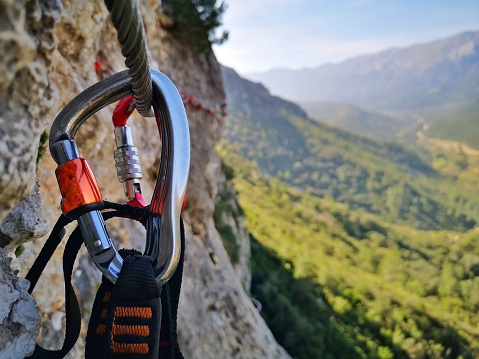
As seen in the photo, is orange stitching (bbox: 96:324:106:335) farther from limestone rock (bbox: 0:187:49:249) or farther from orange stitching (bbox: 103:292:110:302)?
limestone rock (bbox: 0:187:49:249)

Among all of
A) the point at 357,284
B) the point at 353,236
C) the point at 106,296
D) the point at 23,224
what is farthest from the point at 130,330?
the point at 353,236

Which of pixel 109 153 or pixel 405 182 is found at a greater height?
pixel 109 153

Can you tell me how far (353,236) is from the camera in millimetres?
80938

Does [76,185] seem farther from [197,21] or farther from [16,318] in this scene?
[197,21]

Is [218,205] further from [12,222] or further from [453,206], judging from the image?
[453,206]

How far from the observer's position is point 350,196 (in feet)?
455

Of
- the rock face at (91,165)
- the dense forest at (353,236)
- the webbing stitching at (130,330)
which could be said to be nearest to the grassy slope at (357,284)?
the dense forest at (353,236)

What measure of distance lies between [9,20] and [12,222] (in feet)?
2.51

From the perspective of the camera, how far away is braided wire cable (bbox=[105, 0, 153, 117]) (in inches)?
29.9

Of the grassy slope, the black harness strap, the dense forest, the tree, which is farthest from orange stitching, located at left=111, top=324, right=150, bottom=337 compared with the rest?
the grassy slope

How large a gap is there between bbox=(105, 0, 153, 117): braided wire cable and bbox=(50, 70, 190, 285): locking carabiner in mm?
141

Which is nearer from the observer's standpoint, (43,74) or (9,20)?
(9,20)

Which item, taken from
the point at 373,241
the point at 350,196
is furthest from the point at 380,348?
the point at 350,196

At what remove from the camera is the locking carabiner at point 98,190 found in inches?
41.6
